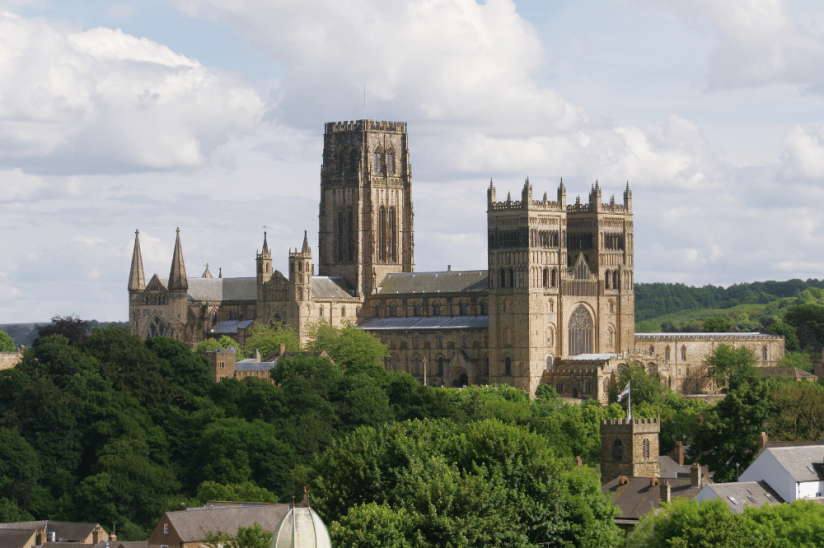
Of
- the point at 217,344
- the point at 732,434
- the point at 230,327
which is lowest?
the point at 732,434

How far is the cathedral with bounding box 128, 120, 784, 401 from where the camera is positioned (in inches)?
6481

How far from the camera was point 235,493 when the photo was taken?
109 m

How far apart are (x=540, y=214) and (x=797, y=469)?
74.6 m

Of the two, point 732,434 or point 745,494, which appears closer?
point 745,494

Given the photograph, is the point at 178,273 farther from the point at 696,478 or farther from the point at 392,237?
the point at 696,478

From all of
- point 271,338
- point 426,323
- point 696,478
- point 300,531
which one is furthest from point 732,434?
point 300,531

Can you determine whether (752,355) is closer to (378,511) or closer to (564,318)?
(564,318)

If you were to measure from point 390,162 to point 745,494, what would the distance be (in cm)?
10256

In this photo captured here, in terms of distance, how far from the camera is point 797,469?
308ft

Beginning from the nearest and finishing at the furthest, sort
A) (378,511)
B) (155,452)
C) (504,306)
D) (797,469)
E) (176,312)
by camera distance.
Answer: (378,511)
(797,469)
(155,452)
(504,306)
(176,312)

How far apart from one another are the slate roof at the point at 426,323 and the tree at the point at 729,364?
23.2 metres

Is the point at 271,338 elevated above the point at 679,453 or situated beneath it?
elevated above

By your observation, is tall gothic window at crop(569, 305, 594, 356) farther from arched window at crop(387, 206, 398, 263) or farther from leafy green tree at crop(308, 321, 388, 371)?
arched window at crop(387, 206, 398, 263)

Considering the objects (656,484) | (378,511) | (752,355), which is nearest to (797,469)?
(656,484)
